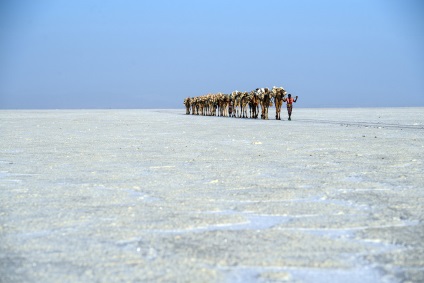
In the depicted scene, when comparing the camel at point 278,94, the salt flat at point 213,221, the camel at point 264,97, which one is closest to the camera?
the salt flat at point 213,221

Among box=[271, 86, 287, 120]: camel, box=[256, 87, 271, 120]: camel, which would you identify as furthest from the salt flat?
box=[256, 87, 271, 120]: camel

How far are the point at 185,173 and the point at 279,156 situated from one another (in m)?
2.63

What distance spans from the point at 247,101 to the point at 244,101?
70cm

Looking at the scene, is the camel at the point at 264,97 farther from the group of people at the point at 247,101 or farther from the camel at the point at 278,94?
the camel at the point at 278,94

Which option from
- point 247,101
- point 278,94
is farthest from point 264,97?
point 247,101

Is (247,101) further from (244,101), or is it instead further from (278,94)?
(278,94)

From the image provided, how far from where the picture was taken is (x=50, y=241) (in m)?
3.98

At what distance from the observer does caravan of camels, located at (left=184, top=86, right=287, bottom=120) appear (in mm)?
32062

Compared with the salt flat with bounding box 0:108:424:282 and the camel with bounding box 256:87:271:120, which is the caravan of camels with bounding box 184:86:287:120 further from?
the salt flat with bounding box 0:108:424:282

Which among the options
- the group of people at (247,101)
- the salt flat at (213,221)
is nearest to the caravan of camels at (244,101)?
the group of people at (247,101)

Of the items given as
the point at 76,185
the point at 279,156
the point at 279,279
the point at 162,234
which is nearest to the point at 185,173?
the point at 76,185

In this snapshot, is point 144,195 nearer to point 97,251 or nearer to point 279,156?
point 97,251

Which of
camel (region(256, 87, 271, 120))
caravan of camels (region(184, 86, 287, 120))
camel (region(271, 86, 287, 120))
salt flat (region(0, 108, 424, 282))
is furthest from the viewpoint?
camel (region(256, 87, 271, 120))

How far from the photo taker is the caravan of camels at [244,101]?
1262 inches
